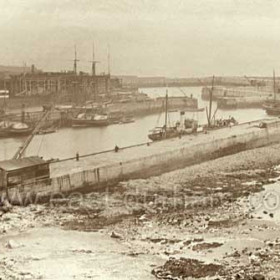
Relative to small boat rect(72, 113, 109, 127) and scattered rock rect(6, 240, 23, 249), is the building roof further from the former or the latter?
small boat rect(72, 113, 109, 127)

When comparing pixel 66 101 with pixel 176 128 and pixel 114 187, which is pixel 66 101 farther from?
pixel 114 187

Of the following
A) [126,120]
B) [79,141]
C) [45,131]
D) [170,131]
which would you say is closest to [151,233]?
[170,131]

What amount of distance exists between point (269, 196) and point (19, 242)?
12561mm

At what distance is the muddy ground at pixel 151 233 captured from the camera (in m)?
14.9

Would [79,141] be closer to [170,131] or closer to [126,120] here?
[170,131]

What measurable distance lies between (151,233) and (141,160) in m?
10.4

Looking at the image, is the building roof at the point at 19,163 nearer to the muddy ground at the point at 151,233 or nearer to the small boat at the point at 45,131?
the muddy ground at the point at 151,233

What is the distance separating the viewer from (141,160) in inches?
1120

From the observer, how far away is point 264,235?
1819 cm

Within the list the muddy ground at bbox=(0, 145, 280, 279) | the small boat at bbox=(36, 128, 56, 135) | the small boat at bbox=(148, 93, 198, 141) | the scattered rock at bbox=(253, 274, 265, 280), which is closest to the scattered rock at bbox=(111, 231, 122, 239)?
the muddy ground at bbox=(0, 145, 280, 279)

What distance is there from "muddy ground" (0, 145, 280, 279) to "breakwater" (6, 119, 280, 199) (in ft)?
3.06

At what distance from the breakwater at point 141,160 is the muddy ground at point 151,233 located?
93 centimetres

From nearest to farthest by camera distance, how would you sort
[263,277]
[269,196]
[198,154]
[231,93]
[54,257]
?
[263,277]
[54,257]
[269,196]
[198,154]
[231,93]

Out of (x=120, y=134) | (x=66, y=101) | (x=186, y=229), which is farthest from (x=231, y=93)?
(x=186, y=229)
